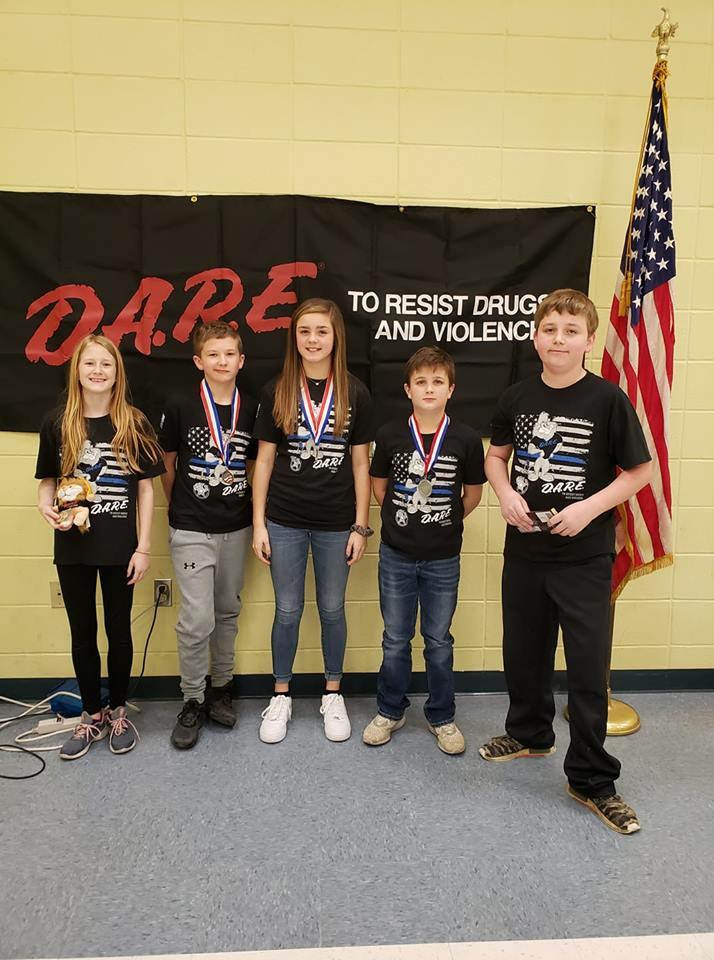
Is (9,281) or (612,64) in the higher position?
(612,64)

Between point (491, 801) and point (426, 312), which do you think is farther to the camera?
point (426, 312)

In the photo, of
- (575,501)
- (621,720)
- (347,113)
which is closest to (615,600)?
(621,720)

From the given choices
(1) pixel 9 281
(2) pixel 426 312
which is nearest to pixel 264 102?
(2) pixel 426 312

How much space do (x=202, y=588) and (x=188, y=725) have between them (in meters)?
0.53

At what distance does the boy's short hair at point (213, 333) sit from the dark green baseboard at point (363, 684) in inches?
56.3

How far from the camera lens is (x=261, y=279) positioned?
9.00 ft

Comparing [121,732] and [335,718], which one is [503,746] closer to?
[335,718]

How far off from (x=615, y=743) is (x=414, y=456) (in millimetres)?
1393

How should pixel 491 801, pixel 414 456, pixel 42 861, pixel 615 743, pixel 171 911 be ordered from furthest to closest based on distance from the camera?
pixel 615 743
pixel 414 456
pixel 491 801
pixel 42 861
pixel 171 911

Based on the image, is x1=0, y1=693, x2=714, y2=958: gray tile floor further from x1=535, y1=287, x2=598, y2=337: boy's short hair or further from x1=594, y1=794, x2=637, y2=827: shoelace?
x1=535, y1=287, x2=598, y2=337: boy's short hair

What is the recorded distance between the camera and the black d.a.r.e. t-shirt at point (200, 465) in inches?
102

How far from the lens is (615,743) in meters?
2.65

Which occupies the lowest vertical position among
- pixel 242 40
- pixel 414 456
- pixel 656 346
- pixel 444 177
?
pixel 414 456

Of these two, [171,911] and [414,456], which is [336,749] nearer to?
[171,911]
